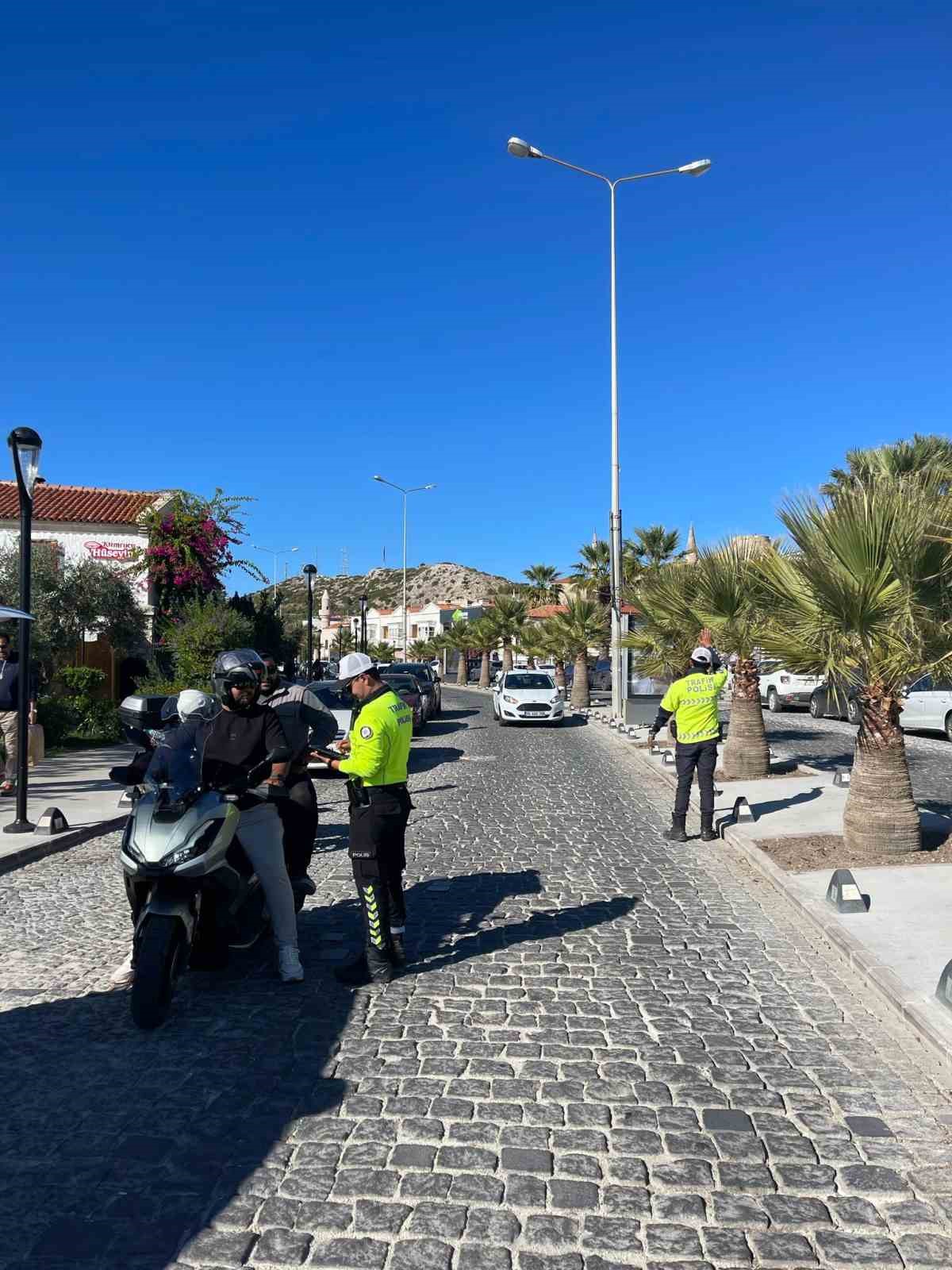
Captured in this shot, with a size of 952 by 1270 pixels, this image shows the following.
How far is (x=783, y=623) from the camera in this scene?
993cm

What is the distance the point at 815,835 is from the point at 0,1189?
26.4ft

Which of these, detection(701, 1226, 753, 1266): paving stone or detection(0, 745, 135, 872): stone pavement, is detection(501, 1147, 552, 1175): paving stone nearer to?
detection(701, 1226, 753, 1266): paving stone

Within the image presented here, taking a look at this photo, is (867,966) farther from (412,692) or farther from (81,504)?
(81,504)

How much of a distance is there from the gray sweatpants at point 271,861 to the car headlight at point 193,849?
0.50m

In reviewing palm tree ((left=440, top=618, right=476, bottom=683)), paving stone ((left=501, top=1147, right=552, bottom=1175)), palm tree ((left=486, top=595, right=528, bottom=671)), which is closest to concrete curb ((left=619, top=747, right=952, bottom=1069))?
paving stone ((left=501, top=1147, right=552, bottom=1175))

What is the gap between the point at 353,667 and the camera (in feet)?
19.3

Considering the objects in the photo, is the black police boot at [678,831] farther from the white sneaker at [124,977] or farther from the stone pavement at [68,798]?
the white sneaker at [124,977]

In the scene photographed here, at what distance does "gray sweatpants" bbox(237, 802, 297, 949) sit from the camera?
5.66 meters

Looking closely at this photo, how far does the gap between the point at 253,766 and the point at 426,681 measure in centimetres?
2240

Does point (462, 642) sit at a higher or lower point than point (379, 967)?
higher

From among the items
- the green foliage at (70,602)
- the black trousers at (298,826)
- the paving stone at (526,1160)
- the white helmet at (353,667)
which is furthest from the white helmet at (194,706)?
the green foliage at (70,602)

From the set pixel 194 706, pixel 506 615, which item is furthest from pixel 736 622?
pixel 506 615

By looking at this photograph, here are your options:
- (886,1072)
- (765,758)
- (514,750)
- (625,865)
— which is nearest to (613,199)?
(514,750)

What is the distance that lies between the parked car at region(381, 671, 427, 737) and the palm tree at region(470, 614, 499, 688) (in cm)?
3290
